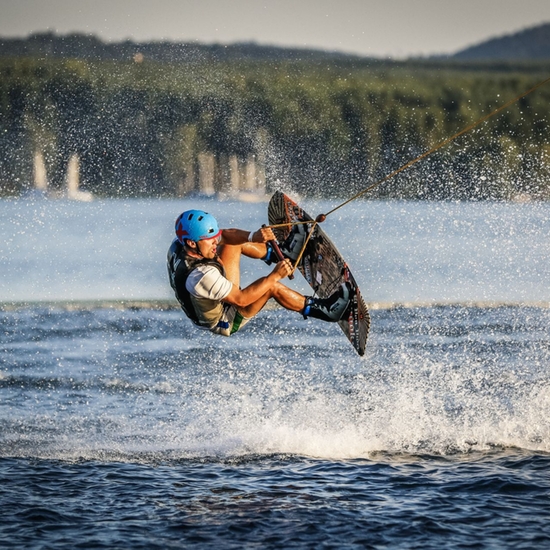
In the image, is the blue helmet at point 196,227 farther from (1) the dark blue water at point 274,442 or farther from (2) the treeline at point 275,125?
(2) the treeline at point 275,125

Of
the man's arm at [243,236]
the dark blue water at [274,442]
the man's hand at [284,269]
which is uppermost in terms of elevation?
the man's arm at [243,236]

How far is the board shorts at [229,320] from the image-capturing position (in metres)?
9.05

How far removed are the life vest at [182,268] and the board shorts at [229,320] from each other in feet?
0.86

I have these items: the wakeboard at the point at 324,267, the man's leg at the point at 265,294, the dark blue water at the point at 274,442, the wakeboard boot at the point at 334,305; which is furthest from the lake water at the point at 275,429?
the man's leg at the point at 265,294

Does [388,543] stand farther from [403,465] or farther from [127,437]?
[127,437]

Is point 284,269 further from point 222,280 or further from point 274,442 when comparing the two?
point 274,442

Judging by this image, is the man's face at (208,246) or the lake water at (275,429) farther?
the man's face at (208,246)

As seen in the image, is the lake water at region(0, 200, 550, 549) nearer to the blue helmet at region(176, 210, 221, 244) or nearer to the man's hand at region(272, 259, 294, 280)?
the man's hand at region(272, 259, 294, 280)

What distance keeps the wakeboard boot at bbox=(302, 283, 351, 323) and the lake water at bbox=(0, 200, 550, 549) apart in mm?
1314

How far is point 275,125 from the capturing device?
67.0 metres

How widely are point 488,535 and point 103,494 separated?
308cm

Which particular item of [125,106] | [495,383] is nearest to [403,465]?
[495,383]

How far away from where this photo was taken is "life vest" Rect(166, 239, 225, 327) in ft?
28.4

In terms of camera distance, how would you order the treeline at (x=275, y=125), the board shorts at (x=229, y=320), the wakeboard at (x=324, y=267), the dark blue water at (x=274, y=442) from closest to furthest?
the dark blue water at (x=274, y=442) → the board shorts at (x=229, y=320) → the wakeboard at (x=324, y=267) → the treeline at (x=275, y=125)
